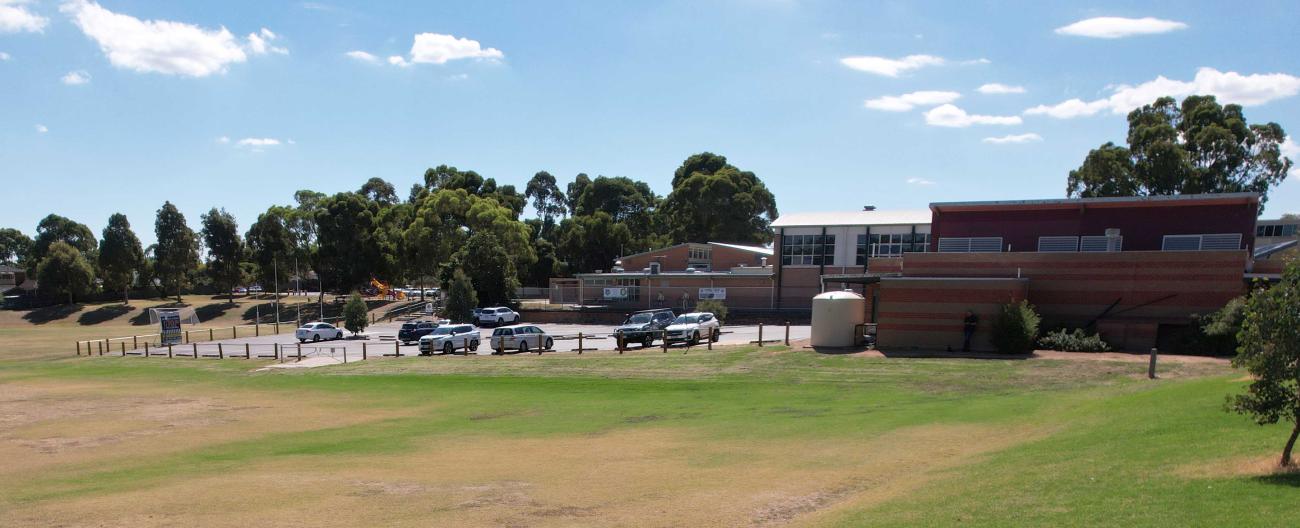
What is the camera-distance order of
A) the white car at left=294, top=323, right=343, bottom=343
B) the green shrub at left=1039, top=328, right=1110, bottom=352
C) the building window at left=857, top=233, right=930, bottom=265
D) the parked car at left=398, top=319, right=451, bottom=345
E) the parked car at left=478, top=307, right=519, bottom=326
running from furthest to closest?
1. the parked car at left=478, top=307, right=519, bottom=326
2. the building window at left=857, top=233, right=930, bottom=265
3. the white car at left=294, top=323, right=343, bottom=343
4. the parked car at left=398, top=319, right=451, bottom=345
5. the green shrub at left=1039, top=328, right=1110, bottom=352

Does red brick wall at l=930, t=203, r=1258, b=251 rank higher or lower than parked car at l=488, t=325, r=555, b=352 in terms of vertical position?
higher

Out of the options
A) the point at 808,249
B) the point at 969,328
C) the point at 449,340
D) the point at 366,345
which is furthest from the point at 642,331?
the point at 808,249

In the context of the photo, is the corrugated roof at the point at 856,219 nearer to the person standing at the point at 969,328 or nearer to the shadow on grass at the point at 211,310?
the person standing at the point at 969,328

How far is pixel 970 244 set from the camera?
3953cm

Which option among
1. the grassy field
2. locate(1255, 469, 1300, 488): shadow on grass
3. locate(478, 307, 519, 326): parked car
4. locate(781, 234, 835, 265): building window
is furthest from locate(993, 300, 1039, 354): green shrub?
locate(478, 307, 519, 326): parked car

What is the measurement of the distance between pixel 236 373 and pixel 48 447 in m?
17.6

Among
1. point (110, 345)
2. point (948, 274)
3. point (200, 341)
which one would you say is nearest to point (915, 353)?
point (948, 274)

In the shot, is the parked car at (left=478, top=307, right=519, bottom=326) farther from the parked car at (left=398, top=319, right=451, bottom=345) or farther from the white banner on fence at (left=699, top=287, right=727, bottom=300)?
the white banner on fence at (left=699, top=287, right=727, bottom=300)

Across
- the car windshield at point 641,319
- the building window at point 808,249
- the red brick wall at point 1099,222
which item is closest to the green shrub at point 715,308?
the building window at point 808,249

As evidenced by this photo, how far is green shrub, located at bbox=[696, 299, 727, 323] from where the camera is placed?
52.6 m

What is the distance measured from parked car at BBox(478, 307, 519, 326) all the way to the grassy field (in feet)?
103

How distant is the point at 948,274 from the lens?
33.5 meters

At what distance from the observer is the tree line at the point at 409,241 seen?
264 feet

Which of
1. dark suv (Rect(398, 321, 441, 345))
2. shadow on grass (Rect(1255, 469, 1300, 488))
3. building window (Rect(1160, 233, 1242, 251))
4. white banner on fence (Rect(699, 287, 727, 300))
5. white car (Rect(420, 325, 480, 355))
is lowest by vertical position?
dark suv (Rect(398, 321, 441, 345))
